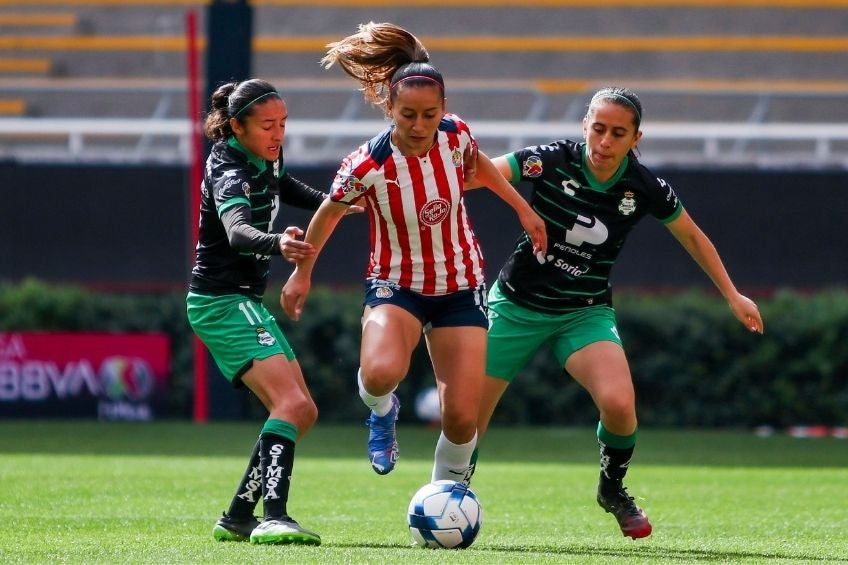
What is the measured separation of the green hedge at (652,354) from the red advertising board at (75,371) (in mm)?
362

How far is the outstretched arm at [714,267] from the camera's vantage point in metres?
6.16

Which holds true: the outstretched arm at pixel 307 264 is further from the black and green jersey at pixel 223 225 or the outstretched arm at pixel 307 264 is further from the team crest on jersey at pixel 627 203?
the team crest on jersey at pixel 627 203

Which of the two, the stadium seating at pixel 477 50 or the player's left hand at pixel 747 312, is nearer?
the player's left hand at pixel 747 312

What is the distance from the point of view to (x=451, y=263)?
6090 millimetres

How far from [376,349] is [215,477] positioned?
340 cm

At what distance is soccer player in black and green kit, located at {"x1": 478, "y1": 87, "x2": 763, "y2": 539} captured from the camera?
6164mm

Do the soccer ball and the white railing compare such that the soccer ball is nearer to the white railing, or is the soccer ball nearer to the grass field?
the grass field

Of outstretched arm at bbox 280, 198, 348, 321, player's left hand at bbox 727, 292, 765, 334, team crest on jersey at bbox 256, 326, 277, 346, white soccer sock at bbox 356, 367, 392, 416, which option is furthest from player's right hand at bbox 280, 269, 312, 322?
player's left hand at bbox 727, 292, 765, 334

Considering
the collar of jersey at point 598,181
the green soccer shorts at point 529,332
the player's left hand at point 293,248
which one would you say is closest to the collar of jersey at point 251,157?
the player's left hand at point 293,248

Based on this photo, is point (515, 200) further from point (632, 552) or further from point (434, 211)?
point (632, 552)

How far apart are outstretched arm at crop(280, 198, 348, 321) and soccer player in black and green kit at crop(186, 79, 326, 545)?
229 mm

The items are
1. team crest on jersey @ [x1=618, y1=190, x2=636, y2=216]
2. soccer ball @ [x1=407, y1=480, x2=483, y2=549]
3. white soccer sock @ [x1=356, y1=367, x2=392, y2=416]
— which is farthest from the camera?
team crest on jersey @ [x1=618, y1=190, x2=636, y2=216]

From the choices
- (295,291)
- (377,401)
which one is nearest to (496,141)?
(377,401)

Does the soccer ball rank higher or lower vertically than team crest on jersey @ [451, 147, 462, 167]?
lower
